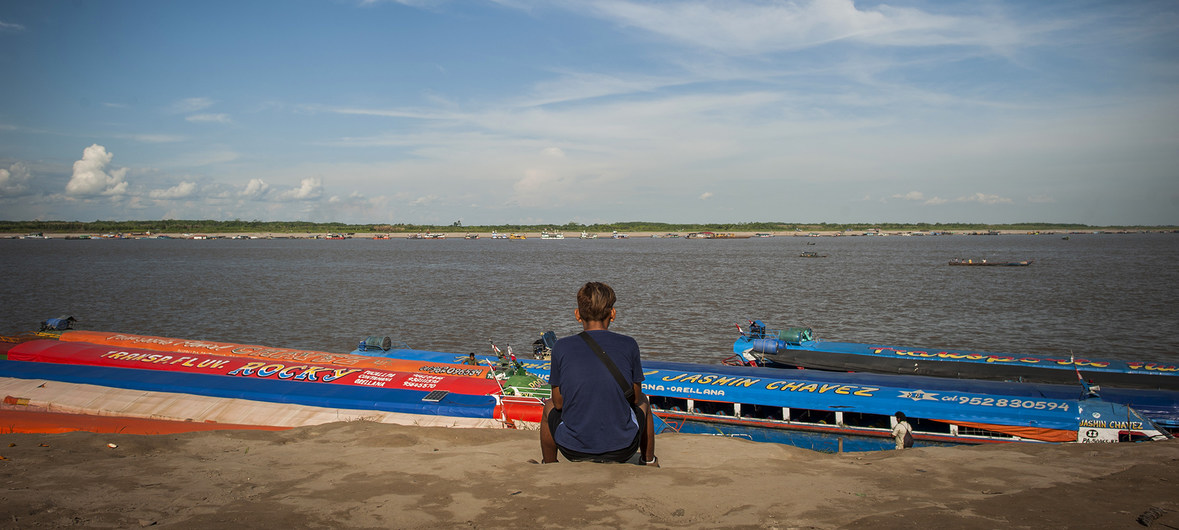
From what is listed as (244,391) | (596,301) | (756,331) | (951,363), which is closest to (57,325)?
(244,391)

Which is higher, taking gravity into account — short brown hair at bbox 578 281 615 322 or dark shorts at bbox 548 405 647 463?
short brown hair at bbox 578 281 615 322

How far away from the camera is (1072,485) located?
658cm

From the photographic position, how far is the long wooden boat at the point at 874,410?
13805 millimetres

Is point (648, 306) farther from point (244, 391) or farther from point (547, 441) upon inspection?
point (547, 441)

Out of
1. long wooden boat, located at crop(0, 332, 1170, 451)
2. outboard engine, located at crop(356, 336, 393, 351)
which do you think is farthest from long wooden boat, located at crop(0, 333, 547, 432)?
outboard engine, located at crop(356, 336, 393, 351)

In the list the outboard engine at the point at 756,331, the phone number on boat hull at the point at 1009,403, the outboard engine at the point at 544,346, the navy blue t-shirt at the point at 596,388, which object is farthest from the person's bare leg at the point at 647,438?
the outboard engine at the point at 756,331

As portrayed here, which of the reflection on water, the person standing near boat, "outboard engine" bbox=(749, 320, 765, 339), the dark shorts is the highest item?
the dark shorts

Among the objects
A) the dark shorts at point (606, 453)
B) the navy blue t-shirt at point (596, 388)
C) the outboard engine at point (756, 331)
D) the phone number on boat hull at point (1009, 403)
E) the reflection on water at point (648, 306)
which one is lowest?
the reflection on water at point (648, 306)

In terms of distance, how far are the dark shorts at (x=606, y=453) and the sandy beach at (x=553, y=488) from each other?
9cm

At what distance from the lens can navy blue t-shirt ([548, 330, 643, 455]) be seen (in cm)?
591

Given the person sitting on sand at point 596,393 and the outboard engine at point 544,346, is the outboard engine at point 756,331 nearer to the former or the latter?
the outboard engine at point 544,346

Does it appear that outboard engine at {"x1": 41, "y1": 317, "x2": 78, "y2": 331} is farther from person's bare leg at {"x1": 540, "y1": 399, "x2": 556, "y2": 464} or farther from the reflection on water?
person's bare leg at {"x1": 540, "y1": 399, "x2": 556, "y2": 464}

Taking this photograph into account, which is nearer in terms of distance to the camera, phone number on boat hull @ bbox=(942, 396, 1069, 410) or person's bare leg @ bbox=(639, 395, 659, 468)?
person's bare leg @ bbox=(639, 395, 659, 468)

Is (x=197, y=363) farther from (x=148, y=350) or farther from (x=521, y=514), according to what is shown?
(x=521, y=514)
